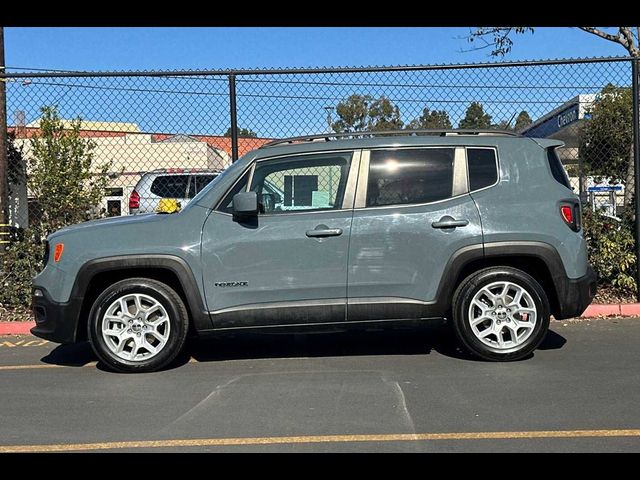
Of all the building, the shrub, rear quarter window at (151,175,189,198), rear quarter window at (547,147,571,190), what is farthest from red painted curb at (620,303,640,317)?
rear quarter window at (151,175,189,198)

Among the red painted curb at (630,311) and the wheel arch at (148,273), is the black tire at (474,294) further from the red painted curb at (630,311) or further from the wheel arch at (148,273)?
the red painted curb at (630,311)

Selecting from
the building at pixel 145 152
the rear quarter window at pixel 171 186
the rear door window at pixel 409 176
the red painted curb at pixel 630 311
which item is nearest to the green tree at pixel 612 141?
the red painted curb at pixel 630 311

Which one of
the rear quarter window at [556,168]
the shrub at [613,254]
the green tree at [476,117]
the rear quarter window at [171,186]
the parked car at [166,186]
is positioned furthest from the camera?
the rear quarter window at [171,186]

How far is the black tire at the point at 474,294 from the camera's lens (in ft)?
18.2

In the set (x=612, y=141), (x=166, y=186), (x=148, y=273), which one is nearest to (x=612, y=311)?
(x=612, y=141)

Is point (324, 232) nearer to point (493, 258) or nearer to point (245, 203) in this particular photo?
point (245, 203)

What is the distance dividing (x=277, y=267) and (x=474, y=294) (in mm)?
1692

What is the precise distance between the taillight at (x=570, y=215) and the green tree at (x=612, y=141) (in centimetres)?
348

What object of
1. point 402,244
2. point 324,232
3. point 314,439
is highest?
point 324,232

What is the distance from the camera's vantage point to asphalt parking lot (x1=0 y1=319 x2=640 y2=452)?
3.96 metres

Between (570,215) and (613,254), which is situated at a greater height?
(570,215)

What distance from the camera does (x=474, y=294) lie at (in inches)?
219
